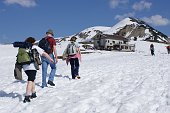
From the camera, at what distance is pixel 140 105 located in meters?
9.01

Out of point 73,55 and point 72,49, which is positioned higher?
point 72,49

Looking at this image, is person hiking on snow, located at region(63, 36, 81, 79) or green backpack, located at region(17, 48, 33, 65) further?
person hiking on snow, located at region(63, 36, 81, 79)

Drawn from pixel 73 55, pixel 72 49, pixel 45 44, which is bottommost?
pixel 73 55

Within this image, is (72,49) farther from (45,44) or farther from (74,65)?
(45,44)

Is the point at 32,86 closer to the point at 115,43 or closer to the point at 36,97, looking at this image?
the point at 36,97

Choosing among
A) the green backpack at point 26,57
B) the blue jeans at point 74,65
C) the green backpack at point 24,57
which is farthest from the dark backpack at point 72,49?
the green backpack at point 24,57

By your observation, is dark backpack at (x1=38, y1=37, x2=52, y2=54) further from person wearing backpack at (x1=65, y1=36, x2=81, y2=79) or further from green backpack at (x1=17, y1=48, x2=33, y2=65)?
green backpack at (x1=17, y1=48, x2=33, y2=65)

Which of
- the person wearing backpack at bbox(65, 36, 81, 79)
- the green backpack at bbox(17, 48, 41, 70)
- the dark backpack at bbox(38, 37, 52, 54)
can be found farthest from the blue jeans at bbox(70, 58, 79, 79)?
the green backpack at bbox(17, 48, 41, 70)

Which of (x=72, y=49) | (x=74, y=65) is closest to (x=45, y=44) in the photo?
(x=72, y=49)

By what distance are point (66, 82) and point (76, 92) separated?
3.01 metres

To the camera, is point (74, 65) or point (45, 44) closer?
point (45, 44)

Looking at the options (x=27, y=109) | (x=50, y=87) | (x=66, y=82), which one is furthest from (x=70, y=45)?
(x=27, y=109)

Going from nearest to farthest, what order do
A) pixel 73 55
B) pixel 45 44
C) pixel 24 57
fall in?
pixel 24 57
pixel 45 44
pixel 73 55

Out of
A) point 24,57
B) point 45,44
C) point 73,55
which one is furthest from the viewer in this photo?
point 73,55
